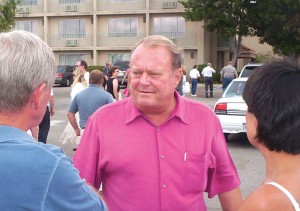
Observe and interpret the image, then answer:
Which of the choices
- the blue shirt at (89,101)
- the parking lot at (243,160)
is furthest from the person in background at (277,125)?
the blue shirt at (89,101)

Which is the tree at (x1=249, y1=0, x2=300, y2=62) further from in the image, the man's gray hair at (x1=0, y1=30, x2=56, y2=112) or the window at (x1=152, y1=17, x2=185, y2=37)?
the man's gray hair at (x1=0, y1=30, x2=56, y2=112)

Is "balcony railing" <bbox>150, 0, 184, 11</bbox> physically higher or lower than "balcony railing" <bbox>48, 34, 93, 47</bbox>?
higher

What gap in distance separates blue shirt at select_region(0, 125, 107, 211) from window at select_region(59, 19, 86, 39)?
41.3m

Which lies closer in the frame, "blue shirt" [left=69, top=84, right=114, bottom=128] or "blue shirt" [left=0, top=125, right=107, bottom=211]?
"blue shirt" [left=0, top=125, right=107, bottom=211]

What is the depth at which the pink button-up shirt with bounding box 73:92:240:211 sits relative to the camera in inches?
96.0

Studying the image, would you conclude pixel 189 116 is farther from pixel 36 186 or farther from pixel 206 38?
pixel 206 38

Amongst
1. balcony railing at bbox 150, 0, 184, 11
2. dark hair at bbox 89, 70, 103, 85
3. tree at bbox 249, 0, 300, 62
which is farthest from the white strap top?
balcony railing at bbox 150, 0, 184, 11

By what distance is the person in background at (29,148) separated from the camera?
1407 mm

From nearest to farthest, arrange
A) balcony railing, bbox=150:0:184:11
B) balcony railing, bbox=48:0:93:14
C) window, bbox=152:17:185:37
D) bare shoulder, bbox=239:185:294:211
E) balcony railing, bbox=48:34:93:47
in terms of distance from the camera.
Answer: bare shoulder, bbox=239:185:294:211
balcony railing, bbox=150:0:184:11
window, bbox=152:17:185:37
balcony railing, bbox=48:0:93:14
balcony railing, bbox=48:34:93:47

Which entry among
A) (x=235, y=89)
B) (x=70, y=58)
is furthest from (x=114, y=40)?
(x=235, y=89)

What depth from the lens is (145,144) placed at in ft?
8.12

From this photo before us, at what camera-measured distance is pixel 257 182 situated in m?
6.84

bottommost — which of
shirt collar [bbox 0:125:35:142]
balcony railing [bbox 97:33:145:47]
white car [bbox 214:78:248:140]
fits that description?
white car [bbox 214:78:248:140]

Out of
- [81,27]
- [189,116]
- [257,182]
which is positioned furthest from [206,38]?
[189,116]
